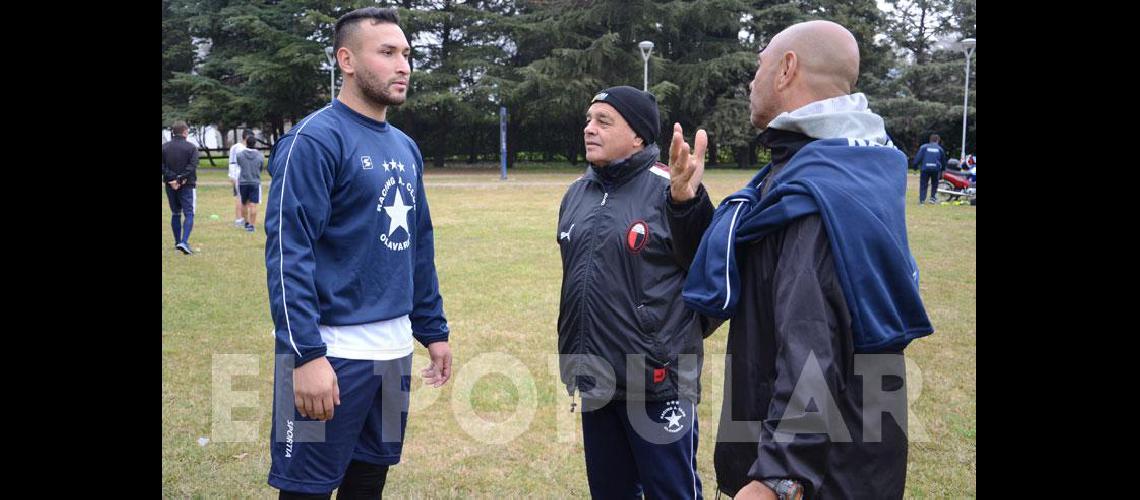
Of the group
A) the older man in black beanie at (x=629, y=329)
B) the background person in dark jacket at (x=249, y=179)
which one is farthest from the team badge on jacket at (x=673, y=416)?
the background person in dark jacket at (x=249, y=179)

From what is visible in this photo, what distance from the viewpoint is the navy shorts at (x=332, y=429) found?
116 inches

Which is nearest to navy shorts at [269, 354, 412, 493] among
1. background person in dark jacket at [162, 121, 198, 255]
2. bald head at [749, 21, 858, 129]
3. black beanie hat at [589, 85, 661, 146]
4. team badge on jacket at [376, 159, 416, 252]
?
team badge on jacket at [376, 159, 416, 252]

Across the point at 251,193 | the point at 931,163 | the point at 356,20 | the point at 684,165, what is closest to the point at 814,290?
the point at 684,165

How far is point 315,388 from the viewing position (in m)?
2.81

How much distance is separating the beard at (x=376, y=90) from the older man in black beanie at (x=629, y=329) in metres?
0.75

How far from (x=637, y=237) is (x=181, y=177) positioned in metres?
11.5

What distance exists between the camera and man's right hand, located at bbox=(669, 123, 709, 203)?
8.32 feet

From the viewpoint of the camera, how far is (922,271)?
11.4 m

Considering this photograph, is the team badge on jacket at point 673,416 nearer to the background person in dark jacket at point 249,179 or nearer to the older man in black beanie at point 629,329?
the older man in black beanie at point 629,329

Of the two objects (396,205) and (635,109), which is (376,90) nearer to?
(396,205)

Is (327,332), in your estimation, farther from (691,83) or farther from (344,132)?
(691,83)

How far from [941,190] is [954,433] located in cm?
2034

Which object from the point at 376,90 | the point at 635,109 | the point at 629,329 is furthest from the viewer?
the point at 635,109

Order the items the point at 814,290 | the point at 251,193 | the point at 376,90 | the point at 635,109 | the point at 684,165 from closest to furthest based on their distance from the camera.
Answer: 1. the point at 814,290
2. the point at 684,165
3. the point at 376,90
4. the point at 635,109
5. the point at 251,193
